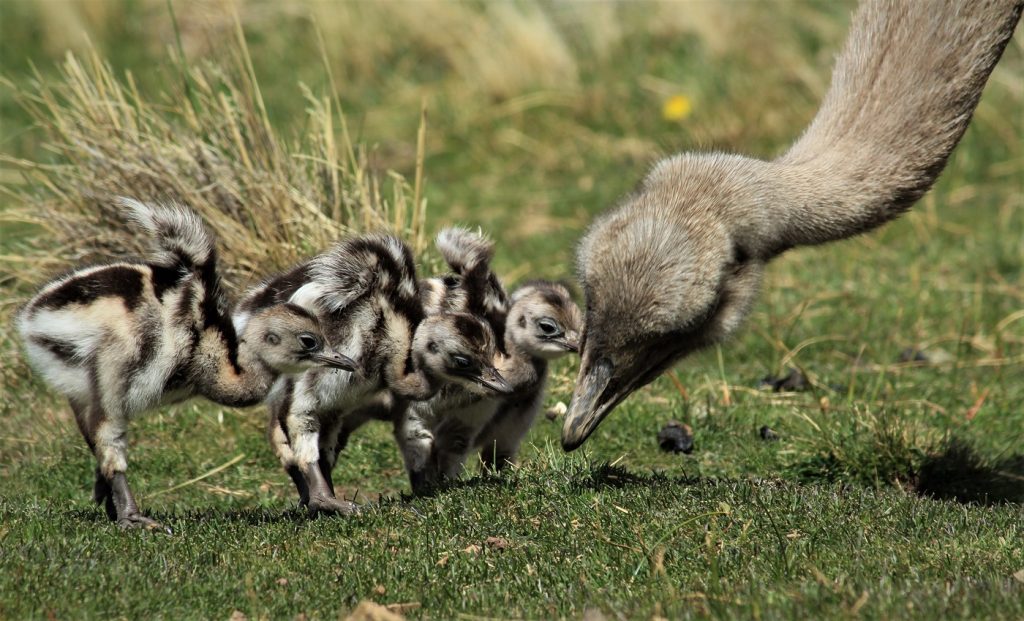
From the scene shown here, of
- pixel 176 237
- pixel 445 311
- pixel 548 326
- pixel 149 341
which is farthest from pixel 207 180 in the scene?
pixel 548 326

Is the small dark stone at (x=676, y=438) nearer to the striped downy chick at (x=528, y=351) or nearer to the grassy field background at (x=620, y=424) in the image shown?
the grassy field background at (x=620, y=424)

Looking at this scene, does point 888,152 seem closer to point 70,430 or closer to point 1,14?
point 70,430

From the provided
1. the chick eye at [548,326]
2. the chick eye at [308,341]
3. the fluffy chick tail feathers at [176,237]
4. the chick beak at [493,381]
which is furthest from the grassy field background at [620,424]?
the fluffy chick tail feathers at [176,237]

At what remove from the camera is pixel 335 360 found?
719 centimetres

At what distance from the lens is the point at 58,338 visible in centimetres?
699

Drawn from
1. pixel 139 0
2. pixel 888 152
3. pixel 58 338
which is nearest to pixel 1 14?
pixel 139 0

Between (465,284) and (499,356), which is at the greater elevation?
(465,284)

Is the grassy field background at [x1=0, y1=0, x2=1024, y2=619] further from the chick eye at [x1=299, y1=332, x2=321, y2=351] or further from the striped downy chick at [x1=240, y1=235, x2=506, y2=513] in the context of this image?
the chick eye at [x1=299, y1=332, x2=321, y2=351]

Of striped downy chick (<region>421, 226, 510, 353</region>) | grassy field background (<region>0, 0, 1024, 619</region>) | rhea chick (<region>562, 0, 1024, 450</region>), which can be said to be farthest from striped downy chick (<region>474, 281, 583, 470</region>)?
rhea chick (<region>562, 0, 1024, 450</region>)

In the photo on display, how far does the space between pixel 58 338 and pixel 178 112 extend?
3342 millimetres

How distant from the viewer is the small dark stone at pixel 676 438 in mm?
8820

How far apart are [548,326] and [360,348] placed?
3.58 ft

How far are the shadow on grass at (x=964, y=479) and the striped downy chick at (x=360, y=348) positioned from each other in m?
2.72

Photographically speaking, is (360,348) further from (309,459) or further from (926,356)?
(926,356)
